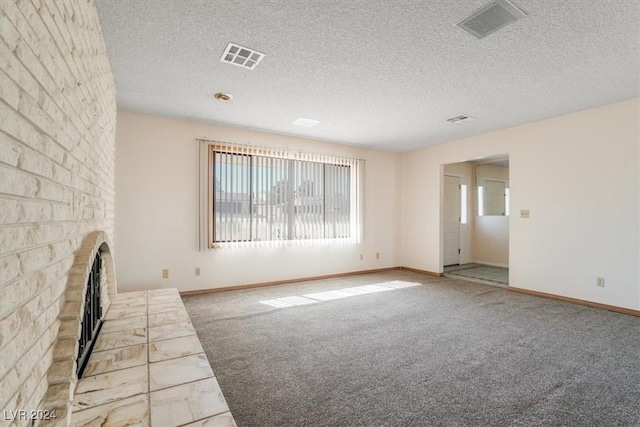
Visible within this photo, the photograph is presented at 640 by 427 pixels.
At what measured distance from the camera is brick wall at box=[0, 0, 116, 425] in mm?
804

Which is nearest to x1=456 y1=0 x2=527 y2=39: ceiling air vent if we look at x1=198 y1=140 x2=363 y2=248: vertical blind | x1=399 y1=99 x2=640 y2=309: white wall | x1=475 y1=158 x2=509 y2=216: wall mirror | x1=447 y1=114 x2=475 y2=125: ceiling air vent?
x1=447 y1=114 x2=475 y2=125: ceiling air vent

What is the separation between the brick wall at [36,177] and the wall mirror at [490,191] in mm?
7635

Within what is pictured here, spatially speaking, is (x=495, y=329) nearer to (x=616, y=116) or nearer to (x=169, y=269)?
(x=616, y=116)

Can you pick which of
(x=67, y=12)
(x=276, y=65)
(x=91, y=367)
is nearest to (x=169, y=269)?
(x=91, y=367)

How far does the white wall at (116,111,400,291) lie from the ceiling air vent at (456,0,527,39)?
3.29m

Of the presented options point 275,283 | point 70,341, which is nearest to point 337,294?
point 275,283

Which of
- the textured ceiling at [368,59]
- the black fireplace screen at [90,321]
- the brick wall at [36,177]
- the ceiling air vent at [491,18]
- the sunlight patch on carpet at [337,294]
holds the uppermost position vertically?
the textured ceiling at [368,59]

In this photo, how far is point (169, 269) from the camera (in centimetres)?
404

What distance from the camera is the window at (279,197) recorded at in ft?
14.4

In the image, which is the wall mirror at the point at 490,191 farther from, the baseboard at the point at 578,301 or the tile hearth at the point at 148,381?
the tile hearth at the point at 148,381

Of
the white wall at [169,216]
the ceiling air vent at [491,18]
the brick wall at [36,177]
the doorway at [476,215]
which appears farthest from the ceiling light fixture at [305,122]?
the doorway at [476,215]

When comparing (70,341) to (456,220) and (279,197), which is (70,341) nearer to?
(279,197)

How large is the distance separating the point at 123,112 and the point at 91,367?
11.0 ft

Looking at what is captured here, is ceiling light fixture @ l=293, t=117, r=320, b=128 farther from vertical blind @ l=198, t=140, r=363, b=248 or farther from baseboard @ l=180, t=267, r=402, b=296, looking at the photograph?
baseboard @ l=180, t=267, r=402, b=296
